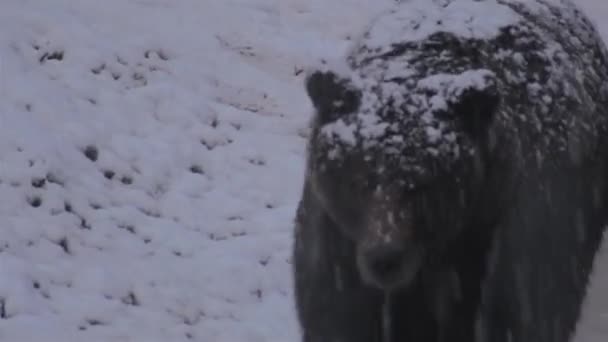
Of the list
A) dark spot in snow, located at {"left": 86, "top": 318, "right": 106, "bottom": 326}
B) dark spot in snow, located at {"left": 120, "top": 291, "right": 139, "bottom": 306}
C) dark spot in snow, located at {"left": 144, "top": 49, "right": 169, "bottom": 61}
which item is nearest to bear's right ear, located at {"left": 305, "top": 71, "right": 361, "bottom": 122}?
dark spot in snow, located at {"left": 86, "top": 318, "right": 106, "bottom": 326}

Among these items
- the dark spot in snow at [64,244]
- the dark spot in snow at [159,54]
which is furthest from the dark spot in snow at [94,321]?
the dark spot in snow at [159,54]

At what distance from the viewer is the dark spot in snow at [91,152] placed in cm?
725

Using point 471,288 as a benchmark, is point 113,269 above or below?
below

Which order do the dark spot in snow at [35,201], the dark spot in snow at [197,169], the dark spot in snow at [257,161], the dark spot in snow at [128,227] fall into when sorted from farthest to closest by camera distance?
the dark spot in snow at [257,161] < the dark spot in snow at [197,169] < the dark spot in snow at [128,227] < the dark spot in snow at [35,201]

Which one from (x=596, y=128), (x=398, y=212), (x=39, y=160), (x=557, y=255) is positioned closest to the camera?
(x=398, y=212)

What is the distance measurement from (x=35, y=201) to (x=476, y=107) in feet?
11.6

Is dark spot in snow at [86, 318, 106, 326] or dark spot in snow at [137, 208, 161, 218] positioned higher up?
dark spot in snow at [86, 318, 106, 326]

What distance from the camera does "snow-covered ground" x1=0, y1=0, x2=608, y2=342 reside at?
6.20m

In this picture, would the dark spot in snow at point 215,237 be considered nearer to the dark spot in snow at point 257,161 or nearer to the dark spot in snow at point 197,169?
the dark spot in snow at point 197,169

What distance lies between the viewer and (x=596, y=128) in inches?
198

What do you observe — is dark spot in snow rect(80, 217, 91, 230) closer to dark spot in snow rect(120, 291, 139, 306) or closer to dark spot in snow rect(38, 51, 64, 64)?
dark spot in snow rect(120, 291, 139, 306)

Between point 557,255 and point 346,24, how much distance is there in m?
5.70

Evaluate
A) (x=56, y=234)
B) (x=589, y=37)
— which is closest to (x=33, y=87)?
(x=56, y=234)

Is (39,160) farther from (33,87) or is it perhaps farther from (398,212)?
(398,212)
